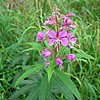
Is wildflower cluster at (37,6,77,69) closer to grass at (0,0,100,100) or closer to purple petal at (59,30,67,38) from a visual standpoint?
purple petal at (59,30,67,38)

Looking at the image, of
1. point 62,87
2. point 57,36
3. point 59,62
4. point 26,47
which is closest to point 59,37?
point 57,36

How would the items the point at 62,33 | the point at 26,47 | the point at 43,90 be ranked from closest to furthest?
the point at 62,33 → the point at 43,90 → the point at 26,47

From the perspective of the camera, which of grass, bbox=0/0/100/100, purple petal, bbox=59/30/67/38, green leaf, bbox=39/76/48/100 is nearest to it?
purple petal, bbox=59/30/67/38

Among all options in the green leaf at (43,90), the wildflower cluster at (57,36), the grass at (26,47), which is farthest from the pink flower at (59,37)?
the grass at (26,47)

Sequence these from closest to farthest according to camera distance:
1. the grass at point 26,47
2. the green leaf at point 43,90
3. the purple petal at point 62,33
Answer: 1. the purple petal at point 62,33
2. the green leaf at point 43,90
3. the grass at point 26,47

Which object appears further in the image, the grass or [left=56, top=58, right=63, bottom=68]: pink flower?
the grass

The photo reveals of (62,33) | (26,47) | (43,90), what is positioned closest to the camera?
(62,33)

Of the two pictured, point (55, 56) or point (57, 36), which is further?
point (55, 56)

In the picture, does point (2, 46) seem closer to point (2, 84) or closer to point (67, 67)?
point (2, 84)

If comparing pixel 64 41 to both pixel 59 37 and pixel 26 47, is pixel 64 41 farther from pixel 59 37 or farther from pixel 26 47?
pixel 26 47

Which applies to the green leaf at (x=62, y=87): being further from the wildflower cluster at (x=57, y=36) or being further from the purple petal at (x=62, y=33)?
the purple petal at (x=62, y=33)

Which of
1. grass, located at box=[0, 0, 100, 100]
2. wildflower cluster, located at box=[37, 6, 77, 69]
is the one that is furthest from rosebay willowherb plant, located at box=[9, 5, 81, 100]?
grass, located at box=[0, 0, 100, 100]

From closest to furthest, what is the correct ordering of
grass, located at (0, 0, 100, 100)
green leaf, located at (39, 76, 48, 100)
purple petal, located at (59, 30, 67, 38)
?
1. purple petal, located at (59, 30, 67, 38)
2. green leaf, located at (39, 76, 48, 100)
3. grass, located at (0, 0, 100, 100)

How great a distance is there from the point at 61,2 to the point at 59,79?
1959 mm
